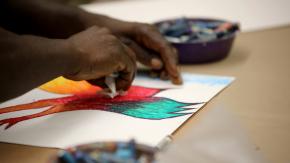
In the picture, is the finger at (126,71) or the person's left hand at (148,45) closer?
the finger at (126,71)

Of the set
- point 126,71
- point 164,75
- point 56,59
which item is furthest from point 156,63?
point 56,59

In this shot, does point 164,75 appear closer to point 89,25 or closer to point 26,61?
point 89,25

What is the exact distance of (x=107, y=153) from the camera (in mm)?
387

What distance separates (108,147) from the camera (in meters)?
0.39

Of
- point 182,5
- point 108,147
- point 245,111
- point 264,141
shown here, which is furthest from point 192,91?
point 182,5

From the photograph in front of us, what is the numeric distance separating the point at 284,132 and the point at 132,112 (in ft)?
0.84

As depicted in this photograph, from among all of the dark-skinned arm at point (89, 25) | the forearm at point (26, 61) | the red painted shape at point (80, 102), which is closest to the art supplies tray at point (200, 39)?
the dark-skinned arm at point (89, 25)

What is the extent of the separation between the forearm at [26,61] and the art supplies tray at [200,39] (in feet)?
1.42

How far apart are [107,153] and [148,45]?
559 mm

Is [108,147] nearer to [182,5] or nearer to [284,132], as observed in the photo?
[284,132]

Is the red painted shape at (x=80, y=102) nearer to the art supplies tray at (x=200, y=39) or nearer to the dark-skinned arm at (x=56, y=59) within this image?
the dark-skinned arm at (x=56, y=59)

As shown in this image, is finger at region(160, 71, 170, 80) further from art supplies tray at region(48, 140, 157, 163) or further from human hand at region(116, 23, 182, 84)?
art supplies tray at region(48, 140, 157, 163)

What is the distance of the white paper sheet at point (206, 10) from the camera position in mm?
1375

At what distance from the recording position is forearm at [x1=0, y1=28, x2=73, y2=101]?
576 millimetres
